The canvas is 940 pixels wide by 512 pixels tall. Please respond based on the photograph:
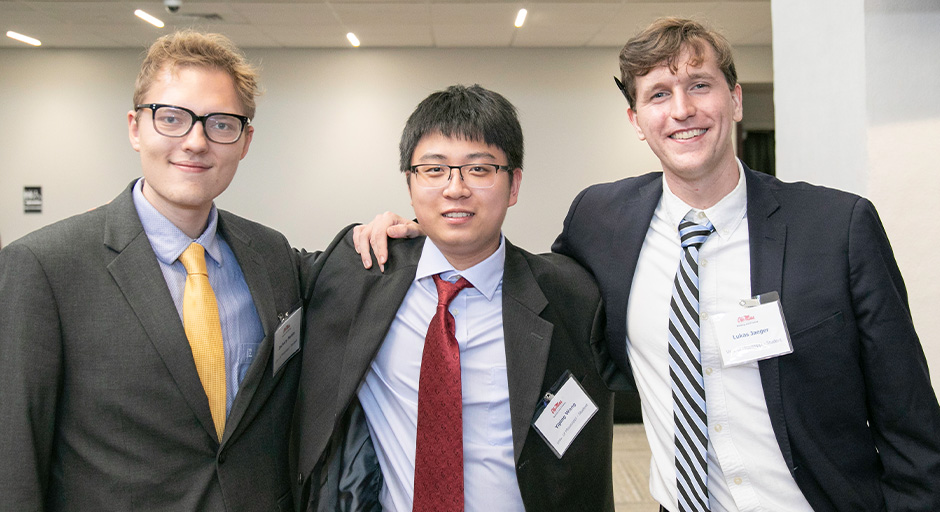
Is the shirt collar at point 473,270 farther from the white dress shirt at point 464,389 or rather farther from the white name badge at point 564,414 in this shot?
the white name badge at point 564,414

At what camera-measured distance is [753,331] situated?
141cm

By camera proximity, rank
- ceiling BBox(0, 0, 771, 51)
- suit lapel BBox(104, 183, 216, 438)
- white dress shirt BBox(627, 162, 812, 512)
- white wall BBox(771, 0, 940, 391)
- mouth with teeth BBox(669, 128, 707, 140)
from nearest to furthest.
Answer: suit lapel BBox(104, 183, 216, 438), white dress shirt BBox(627, 162, 812, 512), mouth with teeth BBox(669, 128, 707, 140), white wall BBox(771, 0, 940, 391), ceiling BBox(0, 0, 771, 51)

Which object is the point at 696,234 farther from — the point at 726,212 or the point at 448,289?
the point at 448,289

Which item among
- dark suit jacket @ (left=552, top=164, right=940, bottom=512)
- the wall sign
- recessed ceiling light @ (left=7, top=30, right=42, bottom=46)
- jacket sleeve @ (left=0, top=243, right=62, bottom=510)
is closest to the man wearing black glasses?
jacket sleeve @ (left=0, top=243, right=62, bottom=510)

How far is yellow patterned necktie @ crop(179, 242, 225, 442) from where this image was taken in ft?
4.59

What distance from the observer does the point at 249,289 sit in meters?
1.59

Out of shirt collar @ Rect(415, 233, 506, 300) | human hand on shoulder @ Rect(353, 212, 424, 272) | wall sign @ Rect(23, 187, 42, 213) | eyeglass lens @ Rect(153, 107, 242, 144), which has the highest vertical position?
wall sign @ Rect(23, 187, 42, 213)

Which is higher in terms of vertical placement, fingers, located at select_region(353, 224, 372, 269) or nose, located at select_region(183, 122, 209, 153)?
nose, located at select_region(183, 122, 209, 153)

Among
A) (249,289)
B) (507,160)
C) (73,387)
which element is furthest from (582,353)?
(73,387)

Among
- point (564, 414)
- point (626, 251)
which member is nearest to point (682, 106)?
point (626, 251)

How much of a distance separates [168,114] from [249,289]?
48 centimetres

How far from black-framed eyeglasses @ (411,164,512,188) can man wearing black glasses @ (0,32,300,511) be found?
493 millimetres

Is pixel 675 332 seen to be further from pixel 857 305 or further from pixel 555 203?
pixel 555 203

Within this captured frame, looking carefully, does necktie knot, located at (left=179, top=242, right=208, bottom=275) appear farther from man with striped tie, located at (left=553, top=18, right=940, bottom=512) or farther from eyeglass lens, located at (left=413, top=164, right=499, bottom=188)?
man with striped tie, located at (left=553, top=18, right=940, bottom=512)
